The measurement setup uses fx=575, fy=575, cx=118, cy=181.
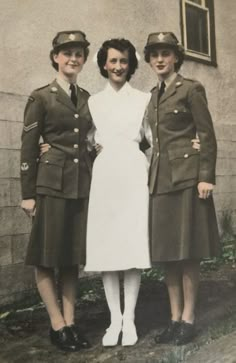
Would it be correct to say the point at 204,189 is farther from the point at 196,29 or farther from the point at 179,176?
the point at 196,29

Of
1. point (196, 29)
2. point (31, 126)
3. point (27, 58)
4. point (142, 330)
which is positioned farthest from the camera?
point (196, 29)

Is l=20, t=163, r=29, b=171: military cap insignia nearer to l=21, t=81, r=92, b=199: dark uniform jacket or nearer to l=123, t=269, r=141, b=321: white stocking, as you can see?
l=21, t=81, r=92, b=199: dark uniform jacket

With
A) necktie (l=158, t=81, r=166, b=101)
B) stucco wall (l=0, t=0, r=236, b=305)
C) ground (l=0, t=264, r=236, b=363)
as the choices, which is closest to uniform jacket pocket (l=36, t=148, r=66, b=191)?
necktie (l=158, t=81, r=166, b=101)

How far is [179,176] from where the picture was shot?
3.73 meters

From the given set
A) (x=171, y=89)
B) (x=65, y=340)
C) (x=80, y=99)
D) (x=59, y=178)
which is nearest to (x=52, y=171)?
(x=59, y=178)

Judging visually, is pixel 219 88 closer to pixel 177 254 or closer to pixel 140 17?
pixel 140 17

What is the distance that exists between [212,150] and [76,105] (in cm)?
94

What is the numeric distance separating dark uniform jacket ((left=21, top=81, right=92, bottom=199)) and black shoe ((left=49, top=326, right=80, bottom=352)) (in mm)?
885

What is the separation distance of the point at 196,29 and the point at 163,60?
14.0 ft

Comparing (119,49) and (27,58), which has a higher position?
(27,58)

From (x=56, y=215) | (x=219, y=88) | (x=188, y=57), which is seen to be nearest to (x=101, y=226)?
(x=56, y=215)

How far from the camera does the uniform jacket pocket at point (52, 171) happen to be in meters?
3.70

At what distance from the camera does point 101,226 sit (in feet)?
12.3

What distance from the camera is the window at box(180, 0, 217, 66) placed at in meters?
7.56
